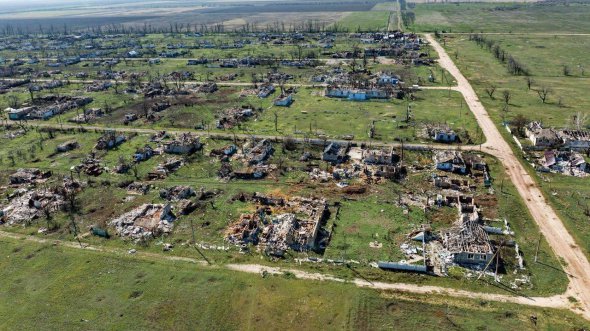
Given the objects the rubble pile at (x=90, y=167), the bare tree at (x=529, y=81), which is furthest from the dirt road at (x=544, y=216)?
the rubble pile at (x=90, y=167)

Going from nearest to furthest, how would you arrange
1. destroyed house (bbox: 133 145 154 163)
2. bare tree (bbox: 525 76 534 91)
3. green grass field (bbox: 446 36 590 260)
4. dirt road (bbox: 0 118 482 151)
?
green grass field (bbox: 446 36 590 260) → destroyed house (bbox: 133 145 154 163) → dirt road (bbox: 0 118 482 151) → bare tree (bbox: 525 76 534 91)

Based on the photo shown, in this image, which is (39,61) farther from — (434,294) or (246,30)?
(434,294)

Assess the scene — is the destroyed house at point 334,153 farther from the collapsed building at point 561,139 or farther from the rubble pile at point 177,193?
the collapsed building at point 561,139

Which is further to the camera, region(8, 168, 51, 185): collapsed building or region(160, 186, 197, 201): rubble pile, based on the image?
region(8, 168, 51, 185): collapsed building

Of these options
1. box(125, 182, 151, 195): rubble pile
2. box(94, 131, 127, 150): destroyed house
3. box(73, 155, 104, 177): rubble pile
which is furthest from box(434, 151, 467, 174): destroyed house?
box(94, 131, 127, 150): destroyed house

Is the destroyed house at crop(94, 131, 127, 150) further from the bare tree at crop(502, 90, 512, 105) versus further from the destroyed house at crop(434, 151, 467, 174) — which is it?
the bare tree at crop(502, 90, 512, 105)

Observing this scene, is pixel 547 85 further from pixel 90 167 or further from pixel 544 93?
pixel 90 167
